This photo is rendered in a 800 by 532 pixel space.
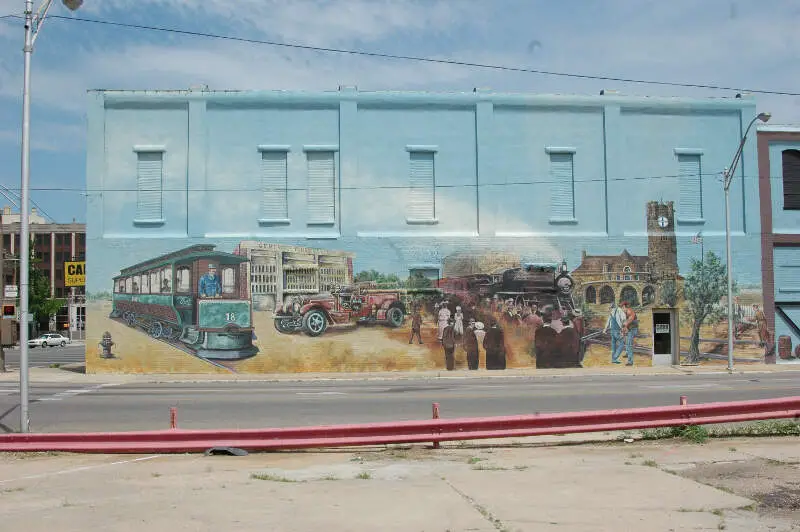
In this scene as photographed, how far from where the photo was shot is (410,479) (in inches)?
406

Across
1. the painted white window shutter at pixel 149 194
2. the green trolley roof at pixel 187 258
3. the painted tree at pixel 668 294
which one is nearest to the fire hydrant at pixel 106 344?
the green trolley roof at pixel 187 258

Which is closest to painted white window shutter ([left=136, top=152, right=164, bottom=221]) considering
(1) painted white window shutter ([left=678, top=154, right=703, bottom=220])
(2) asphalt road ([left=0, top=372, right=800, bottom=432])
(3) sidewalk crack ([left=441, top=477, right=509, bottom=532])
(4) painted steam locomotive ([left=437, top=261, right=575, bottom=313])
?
(2) asphalt road ([left=0, top=372, right=800, bottom=432])

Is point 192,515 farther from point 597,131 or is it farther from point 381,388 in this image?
point 597,131

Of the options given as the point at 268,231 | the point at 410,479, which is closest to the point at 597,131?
the point at 268,231

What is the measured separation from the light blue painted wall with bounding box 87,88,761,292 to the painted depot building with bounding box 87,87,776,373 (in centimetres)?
8

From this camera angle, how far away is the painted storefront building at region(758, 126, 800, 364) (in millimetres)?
34531

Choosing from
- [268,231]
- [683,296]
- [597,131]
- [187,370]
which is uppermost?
[597,131]

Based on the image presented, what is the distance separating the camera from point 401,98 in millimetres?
33281

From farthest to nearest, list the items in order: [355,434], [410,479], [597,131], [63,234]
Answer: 1. [63,234]
2. [597,131]
3. [355,434]
4. [410,479]

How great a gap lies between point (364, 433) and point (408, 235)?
2064 centimetres

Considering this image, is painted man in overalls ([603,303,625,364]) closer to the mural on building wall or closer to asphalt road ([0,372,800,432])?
the mural on building wall

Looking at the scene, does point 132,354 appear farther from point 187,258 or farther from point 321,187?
point 321,187

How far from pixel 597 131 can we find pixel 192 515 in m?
29.0

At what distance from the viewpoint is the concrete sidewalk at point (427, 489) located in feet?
26.7
